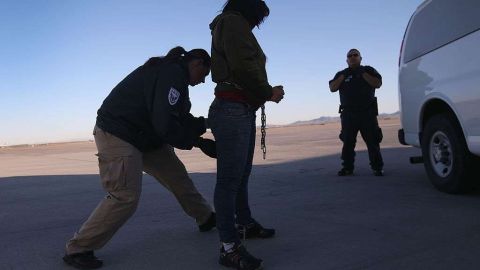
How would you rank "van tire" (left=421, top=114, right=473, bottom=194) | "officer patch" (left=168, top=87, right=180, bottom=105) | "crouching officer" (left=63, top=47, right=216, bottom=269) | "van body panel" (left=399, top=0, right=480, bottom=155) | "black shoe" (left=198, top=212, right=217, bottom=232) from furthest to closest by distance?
"van tire" (left=421, top=114, right=473, bottom=194)
"van body panel" (left=399, top=0, right=480, bottom=155)
"black shoe" (left=198, top=212, right=217, bottom=232)
"crouching officer" (left=63, top=47, right=216, bottom=269)
"officer patch" (left=168, top=87, right=180, bottom=105)

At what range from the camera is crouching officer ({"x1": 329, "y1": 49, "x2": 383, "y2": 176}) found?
7.41 m

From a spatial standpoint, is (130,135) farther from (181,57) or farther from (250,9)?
(250,9)

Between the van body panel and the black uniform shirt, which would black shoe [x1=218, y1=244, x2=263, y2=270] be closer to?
the van body panel

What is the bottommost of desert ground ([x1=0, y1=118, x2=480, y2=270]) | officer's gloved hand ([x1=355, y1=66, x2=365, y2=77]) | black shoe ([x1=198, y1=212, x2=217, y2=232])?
desert ground ([x1=0, y1=118, x2=480, y2=270])

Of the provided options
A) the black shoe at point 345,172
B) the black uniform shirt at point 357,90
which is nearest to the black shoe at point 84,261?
the black shoe at point 345,172

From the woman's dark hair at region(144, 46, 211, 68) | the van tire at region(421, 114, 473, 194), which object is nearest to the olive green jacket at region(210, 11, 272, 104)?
the woman's dark hair at region(144, 46, 211, 68)

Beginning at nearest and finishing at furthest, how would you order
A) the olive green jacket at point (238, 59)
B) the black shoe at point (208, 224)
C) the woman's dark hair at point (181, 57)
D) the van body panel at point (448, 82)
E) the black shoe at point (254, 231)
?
the olive green jacket at point (238, 59) < the woman's dark hair at point (181, 57) < the black shoe at point (254, 231) < the black shoe at point (208, 224) < the van body panel at point (448, 82)

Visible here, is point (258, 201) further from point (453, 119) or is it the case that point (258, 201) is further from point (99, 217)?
point (99, 217)

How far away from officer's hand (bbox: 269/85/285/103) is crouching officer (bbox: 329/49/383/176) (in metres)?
4.23

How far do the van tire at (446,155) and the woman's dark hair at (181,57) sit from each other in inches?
121

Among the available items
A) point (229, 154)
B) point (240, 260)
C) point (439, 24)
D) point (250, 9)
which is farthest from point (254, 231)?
point (439, 24)

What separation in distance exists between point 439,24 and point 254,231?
10.2ft

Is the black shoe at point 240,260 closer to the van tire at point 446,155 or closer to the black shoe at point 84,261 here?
the black shoe at point 84,261

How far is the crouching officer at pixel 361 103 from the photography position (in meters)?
7.41
